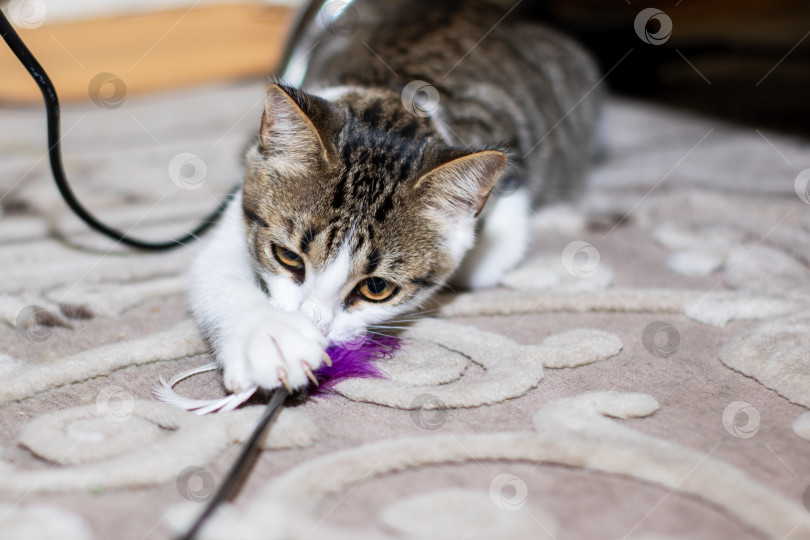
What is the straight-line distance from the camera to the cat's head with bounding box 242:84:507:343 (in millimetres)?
1062

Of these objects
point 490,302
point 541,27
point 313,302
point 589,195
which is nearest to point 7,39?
point 313,302

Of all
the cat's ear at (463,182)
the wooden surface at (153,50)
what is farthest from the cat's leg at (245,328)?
the wooden surface at (153,50)

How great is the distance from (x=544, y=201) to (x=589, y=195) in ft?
0.64

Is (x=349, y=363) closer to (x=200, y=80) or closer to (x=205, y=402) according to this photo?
(x=205, y=402)

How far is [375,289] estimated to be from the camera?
3.68 feet

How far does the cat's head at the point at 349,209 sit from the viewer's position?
1062 mm

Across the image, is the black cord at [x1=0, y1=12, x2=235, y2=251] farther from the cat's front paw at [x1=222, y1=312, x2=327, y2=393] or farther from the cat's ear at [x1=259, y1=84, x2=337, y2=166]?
the cat's front paw at [x1=222, y1=312, x2=327, y2=393]

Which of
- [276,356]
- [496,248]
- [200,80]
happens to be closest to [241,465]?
[276,356]

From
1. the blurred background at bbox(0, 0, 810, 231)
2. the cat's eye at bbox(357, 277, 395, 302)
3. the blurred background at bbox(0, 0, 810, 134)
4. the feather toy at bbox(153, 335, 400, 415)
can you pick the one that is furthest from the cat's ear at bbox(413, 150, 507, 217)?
the blurred background at bbox(0, 0, 810, 134)

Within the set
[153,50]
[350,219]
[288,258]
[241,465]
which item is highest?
[350,219]

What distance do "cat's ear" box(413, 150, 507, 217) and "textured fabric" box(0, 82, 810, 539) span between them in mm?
238

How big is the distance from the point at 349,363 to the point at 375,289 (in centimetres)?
16

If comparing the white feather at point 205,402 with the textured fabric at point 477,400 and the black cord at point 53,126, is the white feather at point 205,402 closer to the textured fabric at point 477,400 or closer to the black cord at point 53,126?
the textured fabric at point 477,400

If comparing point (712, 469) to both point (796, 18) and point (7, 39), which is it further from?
point (796, 18)
